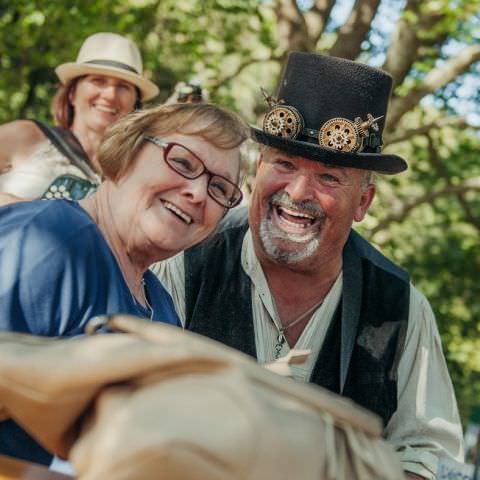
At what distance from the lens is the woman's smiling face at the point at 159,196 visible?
7.03 feet

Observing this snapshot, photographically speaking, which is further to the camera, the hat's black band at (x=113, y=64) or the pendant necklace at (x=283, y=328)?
the hat's black band at (x=113, y=64)

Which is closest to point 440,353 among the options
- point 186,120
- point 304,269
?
point 304,269

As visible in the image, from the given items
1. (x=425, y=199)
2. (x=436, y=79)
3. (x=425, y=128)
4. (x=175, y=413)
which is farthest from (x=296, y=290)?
(x=425, y=199)

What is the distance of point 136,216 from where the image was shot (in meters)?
2.14

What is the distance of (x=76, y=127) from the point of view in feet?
15.1

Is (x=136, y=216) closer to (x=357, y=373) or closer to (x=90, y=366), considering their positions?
(x=90, y=366)

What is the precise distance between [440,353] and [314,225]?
64cm

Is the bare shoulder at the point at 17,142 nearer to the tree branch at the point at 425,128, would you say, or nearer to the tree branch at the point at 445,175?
the tree branch at the point at 425,128

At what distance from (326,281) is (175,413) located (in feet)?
7.87

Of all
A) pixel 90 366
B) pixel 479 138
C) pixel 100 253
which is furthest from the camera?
pixel 479 138

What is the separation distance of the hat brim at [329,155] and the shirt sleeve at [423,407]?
0.47 meters

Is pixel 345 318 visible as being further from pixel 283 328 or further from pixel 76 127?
pixel 76 127

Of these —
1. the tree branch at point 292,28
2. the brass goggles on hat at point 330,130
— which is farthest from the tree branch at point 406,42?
the brass goggles on hat at point 330,130

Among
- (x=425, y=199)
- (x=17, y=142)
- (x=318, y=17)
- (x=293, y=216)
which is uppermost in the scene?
(x=318, y=17)
